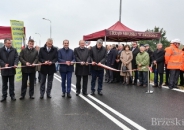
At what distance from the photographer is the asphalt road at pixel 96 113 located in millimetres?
5277

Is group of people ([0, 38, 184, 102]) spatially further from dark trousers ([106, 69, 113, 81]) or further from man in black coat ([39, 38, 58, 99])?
dark trousers ([106, 69, 113, 81])

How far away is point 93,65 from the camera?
916 centimetres

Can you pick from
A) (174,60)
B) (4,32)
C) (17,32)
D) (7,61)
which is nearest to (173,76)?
(174,60)

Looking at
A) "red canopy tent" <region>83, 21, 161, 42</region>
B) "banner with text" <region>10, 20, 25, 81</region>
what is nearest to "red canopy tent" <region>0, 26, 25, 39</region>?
"banner with text" <region>10, 20, 25, 81</region>

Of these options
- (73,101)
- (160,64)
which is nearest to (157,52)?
(160,64)

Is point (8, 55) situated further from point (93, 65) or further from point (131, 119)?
point (131, 119)

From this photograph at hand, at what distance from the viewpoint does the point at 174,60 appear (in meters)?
10.2

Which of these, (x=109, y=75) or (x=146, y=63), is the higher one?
(x=146, y=63)

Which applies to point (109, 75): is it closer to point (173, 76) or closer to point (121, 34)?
point (173, 76)

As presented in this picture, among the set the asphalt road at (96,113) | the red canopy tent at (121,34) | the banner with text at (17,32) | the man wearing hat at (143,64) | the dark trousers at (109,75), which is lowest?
the asphalt road at (96,113)

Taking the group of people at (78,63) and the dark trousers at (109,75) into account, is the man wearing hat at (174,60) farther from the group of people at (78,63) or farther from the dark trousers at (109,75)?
the dark trousers at (109,75)

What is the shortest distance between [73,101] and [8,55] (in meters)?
2.58

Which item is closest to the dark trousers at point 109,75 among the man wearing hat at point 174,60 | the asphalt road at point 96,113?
the man wearing hat at point 174,60

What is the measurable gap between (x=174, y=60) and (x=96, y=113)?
5.32 metres
